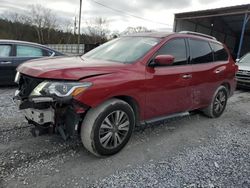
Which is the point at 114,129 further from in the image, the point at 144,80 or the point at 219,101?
the point at 219,101

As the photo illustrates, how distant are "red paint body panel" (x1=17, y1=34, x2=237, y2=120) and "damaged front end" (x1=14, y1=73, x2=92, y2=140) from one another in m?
0.08

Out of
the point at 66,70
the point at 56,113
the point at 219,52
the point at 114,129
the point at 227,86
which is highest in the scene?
the point at 219,52

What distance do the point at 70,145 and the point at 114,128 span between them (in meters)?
0.79

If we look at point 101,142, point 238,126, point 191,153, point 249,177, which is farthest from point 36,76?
point 238,126

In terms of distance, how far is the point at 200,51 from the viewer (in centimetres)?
433

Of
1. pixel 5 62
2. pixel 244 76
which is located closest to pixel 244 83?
pixel 244 76

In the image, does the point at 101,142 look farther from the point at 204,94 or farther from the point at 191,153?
the point at 204,94

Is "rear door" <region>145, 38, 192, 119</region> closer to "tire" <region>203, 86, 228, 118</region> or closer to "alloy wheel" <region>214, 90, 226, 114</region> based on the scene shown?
"tire" <region>203, 86, 228, 118</region>

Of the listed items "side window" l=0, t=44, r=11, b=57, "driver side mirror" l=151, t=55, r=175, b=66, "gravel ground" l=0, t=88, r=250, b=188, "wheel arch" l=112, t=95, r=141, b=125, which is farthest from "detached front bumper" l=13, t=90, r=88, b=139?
"side window" l=0, t=44, r=11, b=57

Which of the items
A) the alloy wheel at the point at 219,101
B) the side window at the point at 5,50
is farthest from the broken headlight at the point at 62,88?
the side window at the point at 5,50

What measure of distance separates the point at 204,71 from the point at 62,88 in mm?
2818

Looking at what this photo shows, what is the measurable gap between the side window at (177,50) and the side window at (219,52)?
1.13 meters

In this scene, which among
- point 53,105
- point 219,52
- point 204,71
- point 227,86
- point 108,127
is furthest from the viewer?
point 227,86

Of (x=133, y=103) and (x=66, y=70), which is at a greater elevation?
(x=66, y=70)
